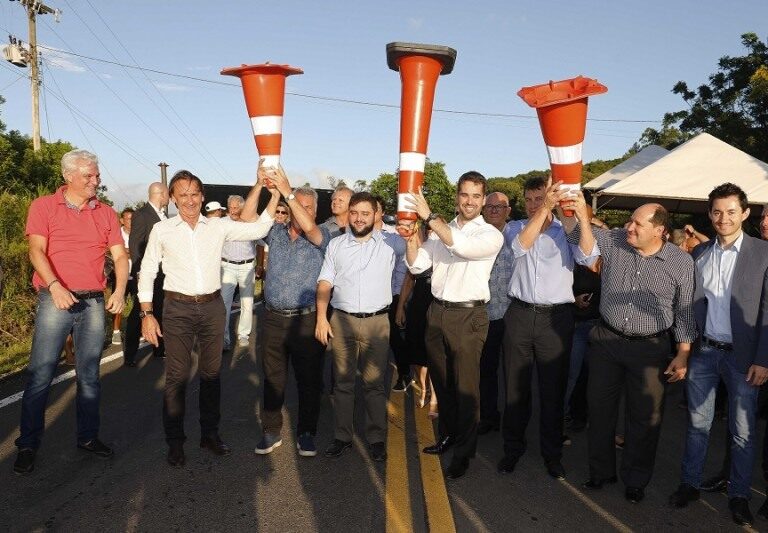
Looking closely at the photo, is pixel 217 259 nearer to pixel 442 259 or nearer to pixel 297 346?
pixel 297 346

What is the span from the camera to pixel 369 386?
4.82 metres

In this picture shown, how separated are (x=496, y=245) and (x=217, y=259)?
7.18 feet

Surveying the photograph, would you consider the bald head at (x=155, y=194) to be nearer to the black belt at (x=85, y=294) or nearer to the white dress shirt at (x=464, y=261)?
the black belt at (x=85, y=294)

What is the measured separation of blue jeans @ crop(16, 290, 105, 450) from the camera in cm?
438

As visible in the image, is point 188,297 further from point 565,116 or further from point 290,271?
point 565,116

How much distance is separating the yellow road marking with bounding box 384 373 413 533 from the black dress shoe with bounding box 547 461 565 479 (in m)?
1.08

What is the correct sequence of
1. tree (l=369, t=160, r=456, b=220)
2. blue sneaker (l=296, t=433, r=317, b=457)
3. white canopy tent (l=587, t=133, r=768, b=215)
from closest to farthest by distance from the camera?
blue sneaker (l=296, t=433, r=317, b=457), white canopy tent (l=587, t=133, r=768, b=215), tree (l=369, t=160, r=456, b=220)

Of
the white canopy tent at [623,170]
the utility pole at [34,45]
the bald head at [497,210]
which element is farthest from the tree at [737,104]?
the utility pole at [34,45]

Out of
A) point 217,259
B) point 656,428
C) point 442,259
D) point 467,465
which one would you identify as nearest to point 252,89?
point 217,259

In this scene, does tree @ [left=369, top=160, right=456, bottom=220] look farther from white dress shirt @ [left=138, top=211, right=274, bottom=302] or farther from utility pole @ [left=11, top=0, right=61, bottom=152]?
white dress shirt @ [left=138, top=211, right=274, bottom=302]

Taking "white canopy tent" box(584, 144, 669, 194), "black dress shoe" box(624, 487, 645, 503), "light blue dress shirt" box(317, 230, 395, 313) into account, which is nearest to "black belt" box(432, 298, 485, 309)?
"light blue dress shirt" box(317, 230, 395, 313)

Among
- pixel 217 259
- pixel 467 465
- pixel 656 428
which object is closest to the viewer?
pixel 656 428

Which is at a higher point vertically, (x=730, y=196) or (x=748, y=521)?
(x=730, y=196)

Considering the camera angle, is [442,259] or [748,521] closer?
[748,521]
